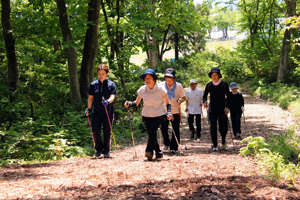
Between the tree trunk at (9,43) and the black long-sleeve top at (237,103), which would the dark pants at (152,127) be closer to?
the black long-sleeve top at (237,103)

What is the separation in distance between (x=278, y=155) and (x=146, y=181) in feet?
9.17

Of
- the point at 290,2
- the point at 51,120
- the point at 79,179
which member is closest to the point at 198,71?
the point at 290,2

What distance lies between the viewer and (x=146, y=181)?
16.1 feet

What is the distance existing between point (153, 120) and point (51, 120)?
489 centimetres

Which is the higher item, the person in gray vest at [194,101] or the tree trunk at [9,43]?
the tree trunk at [9,43]

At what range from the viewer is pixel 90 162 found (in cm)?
695

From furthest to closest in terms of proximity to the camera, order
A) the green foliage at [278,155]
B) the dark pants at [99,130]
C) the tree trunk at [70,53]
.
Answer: the tree trunk at [70,53] < the dark pants at [99,130] < the green foliage at [278,155]

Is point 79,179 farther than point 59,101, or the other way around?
point 59,101

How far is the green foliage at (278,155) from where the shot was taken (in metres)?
4.90

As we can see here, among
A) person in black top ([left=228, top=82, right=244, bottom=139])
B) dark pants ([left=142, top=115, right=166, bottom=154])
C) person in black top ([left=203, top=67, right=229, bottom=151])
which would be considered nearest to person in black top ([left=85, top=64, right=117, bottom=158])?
dark pants ([left=142, top=115, right=166, bottom=154])

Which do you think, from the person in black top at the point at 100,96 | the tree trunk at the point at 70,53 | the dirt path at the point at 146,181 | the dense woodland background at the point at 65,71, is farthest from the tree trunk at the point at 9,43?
the dirt path at the point at 146,181

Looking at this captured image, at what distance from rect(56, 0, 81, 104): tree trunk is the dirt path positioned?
5.91 m

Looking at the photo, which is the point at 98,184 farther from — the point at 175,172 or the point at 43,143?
the point at 43,143

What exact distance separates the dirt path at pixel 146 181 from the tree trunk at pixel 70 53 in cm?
591
